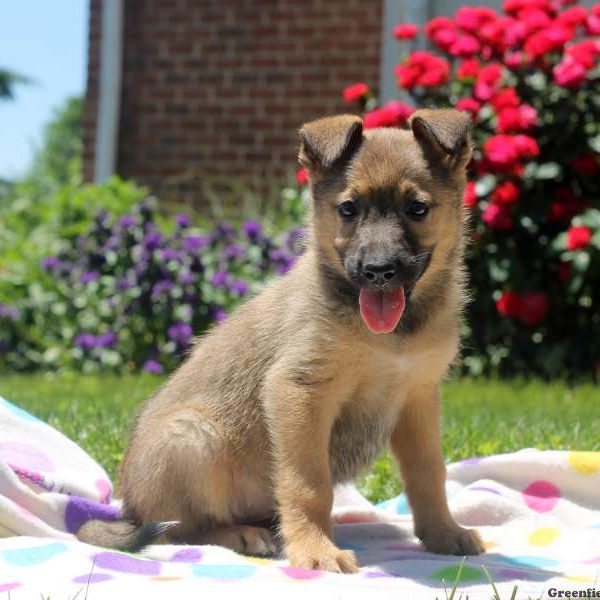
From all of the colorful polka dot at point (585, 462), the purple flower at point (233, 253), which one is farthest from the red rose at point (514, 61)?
the colorful polka dot at point (585, 462)

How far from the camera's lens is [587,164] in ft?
23.6

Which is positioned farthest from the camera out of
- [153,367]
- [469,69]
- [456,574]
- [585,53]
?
[153,367]

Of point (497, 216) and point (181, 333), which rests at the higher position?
point (497, 216)

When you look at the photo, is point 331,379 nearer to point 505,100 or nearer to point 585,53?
point 505,100

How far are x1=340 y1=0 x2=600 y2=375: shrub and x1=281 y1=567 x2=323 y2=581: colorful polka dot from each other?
458 centimetres

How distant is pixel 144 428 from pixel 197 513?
0.35 m

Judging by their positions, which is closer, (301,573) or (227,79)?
(301,573)

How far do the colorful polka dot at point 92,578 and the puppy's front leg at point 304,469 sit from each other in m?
0.56

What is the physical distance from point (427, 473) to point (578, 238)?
155 inches

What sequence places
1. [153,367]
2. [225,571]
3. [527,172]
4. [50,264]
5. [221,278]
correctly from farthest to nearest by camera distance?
[50,264] → [221,278] → [153,367] → [527,172] → [225,571]

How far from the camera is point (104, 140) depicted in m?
10.7

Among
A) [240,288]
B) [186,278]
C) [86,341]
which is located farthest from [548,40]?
[86,341]

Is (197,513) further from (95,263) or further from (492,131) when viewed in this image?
(95,263)

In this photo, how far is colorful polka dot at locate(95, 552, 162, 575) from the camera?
2.84m
